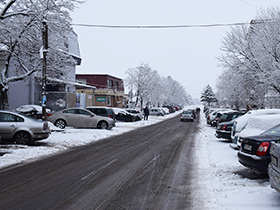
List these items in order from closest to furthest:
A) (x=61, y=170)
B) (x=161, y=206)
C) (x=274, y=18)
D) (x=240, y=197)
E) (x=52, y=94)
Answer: (x=161, y=206), (x=240, y=197), (x=61, y=170), (x=274, y=18), (x=52, y=94)

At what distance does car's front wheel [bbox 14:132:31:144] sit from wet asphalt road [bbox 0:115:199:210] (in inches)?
98.2

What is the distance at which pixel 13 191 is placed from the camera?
567 cm

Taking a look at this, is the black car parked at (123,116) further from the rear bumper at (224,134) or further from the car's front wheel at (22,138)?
the car's front wheel at (22,138)

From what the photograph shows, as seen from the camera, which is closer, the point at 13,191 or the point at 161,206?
the point at 161,206

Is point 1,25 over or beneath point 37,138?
over

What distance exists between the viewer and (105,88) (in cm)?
5650

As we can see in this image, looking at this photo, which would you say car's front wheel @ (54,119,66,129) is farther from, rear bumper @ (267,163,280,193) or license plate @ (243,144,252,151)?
rear bumper @ (267,163,280,193)

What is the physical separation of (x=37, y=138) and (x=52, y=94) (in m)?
14.9

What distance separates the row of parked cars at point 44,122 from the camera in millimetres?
11469

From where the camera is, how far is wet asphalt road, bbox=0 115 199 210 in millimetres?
5021

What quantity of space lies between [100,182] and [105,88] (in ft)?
167

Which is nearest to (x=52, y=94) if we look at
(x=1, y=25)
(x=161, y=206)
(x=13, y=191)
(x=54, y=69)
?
(x=54, y=69)

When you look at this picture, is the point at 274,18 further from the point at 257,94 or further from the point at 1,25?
the point at 1,25

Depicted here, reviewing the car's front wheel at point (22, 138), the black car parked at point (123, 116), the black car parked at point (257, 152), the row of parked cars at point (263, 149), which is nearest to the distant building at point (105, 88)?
the black car parked at point (123, 116)
